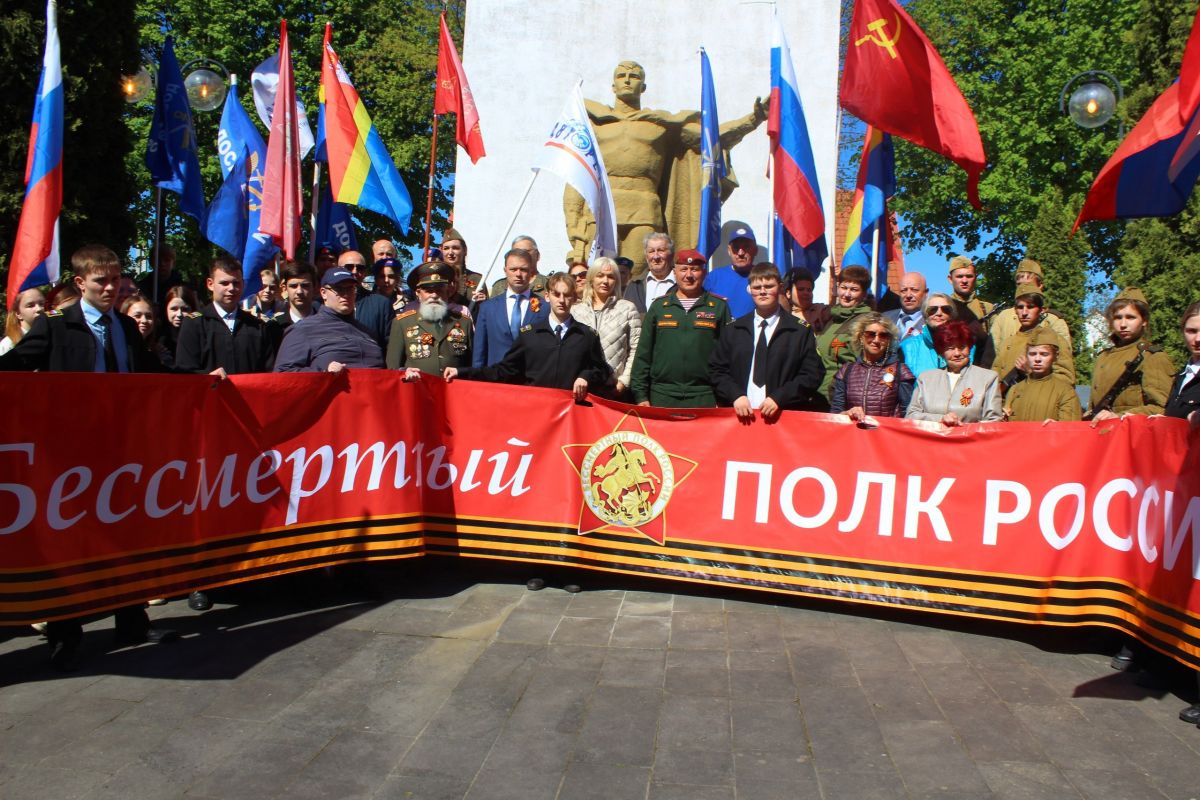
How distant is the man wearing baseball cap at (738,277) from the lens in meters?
8.82

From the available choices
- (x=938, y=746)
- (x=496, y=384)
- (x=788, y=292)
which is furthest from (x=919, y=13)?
(x=938, y=746)

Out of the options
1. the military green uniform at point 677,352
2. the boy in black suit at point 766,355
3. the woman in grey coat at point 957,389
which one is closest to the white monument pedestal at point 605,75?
the military green uniform at point 677,352

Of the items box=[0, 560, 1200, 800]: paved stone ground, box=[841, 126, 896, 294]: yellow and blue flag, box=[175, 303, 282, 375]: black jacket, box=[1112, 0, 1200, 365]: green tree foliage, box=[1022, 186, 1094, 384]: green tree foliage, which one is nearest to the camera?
box=[0, 560, 1200, 800]: paved stone ground

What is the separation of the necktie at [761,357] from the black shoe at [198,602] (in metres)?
3.78

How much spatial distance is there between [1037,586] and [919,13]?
3191cm

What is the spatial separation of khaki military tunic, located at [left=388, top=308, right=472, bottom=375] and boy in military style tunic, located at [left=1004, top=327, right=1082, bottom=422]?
384 centimetres

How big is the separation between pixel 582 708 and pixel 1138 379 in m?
4.26

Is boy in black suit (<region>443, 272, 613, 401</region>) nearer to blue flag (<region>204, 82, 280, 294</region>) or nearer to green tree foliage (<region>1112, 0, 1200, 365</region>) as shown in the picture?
blue flag (<region>204, 82, 280, 294</region>)

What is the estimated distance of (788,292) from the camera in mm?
8875

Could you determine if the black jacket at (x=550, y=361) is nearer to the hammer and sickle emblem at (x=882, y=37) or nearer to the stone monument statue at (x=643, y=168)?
the hammer and sickle emblem at (x=882, y=37)

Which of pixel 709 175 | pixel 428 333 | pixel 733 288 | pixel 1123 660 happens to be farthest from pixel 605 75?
pixel 1123 660

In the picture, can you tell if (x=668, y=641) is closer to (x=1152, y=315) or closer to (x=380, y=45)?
(x=1152, y=315)

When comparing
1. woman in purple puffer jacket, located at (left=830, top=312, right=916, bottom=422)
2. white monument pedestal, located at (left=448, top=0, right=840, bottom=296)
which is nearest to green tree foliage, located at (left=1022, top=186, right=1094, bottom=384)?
white monument pedestal, located at (left=448, top=0, right=840, bottom=296)

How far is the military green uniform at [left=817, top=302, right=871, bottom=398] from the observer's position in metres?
6.72
